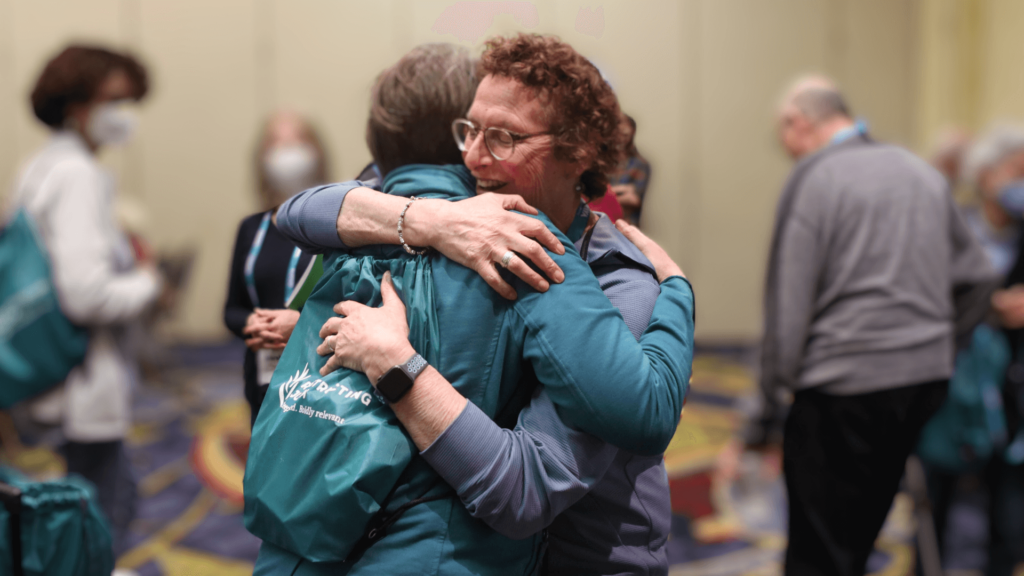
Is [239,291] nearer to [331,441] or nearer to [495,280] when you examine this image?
[331,441]

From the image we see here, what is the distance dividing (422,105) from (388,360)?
46 centimetres

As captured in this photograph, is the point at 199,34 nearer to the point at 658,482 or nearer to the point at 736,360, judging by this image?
the point at 736,360

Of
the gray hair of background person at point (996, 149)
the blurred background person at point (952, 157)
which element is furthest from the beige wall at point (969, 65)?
the gray hair of background person at point (996, 149)

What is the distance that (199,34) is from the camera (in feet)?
24.2

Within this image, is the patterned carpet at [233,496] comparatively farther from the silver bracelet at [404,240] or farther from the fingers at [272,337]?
the silver bracelet at [404,240]

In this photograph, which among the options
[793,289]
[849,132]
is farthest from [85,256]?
[849,132]

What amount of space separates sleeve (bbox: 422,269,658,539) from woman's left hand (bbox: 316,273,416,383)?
0.41ft

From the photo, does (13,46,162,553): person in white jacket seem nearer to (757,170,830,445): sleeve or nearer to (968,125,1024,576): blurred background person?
(757,170,830,445): sleeve

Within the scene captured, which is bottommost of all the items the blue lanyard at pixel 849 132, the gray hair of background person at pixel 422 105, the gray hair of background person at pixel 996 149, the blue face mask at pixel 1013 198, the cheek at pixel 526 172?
the blue face mask at pixel 1013 198

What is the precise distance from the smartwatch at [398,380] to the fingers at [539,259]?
0.61 feet

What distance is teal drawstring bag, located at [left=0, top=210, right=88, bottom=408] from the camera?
7.39 feet

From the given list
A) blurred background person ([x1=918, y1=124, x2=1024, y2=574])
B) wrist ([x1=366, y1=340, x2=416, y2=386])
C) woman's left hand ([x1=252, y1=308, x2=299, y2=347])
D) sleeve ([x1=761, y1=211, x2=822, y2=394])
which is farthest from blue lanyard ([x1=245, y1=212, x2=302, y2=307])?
blurred background person ([x1=918, y1=124, x2=1024, y2=574])

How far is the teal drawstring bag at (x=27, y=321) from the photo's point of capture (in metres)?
2.25

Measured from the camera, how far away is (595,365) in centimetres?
101
